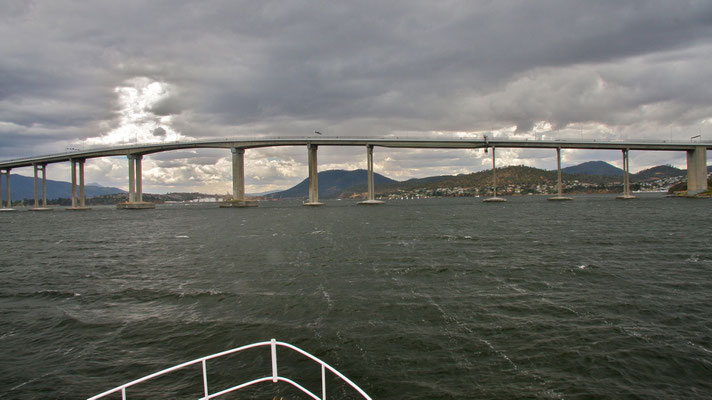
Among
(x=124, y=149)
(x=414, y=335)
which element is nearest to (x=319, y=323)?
(x=414, y=335)

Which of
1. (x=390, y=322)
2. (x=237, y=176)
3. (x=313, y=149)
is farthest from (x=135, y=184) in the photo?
(x=390, y=322)

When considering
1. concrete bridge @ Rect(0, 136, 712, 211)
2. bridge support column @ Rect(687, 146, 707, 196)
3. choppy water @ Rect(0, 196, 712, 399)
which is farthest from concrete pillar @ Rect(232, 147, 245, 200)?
bridge support column @ Rect(687, 146, 707, 196)

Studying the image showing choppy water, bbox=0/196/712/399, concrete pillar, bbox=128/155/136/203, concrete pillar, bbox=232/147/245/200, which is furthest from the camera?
concrete pillar, bbox=128/155/136/203

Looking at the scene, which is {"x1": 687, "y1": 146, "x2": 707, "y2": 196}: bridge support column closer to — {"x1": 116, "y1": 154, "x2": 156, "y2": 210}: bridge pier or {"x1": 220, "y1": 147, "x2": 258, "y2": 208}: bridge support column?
{"x1": 220, "y1": 147, "x2": 258, "y2": 208}: bridge support column

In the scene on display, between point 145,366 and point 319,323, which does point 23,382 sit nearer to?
point 145,366

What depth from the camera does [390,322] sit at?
13.5 m

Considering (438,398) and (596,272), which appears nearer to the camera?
(438,398)

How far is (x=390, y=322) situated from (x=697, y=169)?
528 feet

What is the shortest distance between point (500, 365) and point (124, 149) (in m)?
143

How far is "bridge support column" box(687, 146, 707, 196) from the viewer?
123m

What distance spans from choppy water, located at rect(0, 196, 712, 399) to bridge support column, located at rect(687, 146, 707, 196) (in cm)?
13425

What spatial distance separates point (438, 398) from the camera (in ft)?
28.7

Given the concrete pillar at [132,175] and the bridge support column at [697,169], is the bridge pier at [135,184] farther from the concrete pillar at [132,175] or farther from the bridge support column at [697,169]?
the bridge support column at [697,169]

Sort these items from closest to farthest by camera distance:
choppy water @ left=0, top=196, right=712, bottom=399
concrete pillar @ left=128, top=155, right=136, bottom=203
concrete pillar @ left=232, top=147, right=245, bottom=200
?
choppy water @ left=0, top=196, right=712, bottom=399 → concrete pillar @ left=232, top=147, right=245, bottom=200 → concrete pillar @ left=128, top=155, right=136, bottom=203
